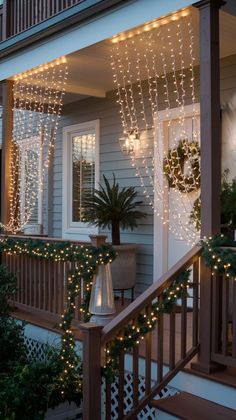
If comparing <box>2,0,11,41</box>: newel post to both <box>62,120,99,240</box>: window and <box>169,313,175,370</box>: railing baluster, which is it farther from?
<box>169,313,175,370</box>: railing baluster

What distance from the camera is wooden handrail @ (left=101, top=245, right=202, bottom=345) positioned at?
371cm

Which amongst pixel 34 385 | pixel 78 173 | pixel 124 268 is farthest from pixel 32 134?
pixel 34 385

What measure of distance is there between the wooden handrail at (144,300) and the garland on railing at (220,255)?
12 cm

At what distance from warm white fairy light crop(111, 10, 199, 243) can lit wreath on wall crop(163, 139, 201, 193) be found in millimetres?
24

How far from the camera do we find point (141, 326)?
12.9 feet

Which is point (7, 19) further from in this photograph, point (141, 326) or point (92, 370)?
point (92, 370)

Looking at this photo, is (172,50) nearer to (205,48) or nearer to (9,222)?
(205,48)

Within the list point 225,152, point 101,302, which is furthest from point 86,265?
point 225,152

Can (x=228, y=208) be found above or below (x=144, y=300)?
above

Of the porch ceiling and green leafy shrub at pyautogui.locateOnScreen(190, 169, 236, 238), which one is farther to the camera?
green leafy shrub at pyautogui.locateOnScreen(190, 169, 236, 238)

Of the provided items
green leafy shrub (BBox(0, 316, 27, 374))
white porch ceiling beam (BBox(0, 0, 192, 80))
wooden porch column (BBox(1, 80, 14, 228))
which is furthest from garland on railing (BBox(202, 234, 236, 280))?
wooden porch column (BBox(1, 80, 14, 228))

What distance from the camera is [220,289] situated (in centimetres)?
416

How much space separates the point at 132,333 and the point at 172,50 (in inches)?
130

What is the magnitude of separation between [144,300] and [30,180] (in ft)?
20.9
